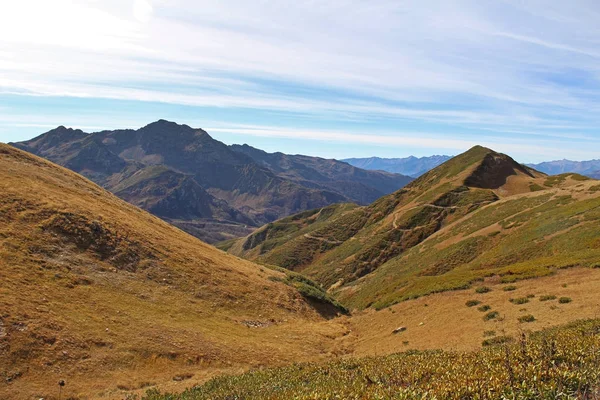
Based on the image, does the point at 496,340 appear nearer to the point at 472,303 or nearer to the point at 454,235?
the point at 472,303

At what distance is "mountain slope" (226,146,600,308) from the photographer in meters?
43.5

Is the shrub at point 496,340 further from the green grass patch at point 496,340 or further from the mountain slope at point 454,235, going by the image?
the mountain slope at point 454,235

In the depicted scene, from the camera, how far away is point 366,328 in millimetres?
37375

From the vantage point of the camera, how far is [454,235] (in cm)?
7188

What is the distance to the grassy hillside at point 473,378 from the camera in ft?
30.1

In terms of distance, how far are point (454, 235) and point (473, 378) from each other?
6652 centimetres

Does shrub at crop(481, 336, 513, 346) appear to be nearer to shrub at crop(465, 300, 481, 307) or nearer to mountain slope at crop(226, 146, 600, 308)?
shrub at crop(465, 300, 481, 307)

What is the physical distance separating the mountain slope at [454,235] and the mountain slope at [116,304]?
52.1 feet

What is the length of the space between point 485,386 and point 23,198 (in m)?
44.5

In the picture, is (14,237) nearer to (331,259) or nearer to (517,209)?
(517,209)

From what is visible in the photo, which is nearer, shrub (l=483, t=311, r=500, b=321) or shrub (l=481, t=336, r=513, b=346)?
shrub (l=481, t=336, r=513, b=346)

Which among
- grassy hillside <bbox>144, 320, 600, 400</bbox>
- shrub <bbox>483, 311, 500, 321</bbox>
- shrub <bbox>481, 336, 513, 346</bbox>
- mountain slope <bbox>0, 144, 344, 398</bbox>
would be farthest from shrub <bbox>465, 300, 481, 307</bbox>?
mountain slope <bbox>0, 144, 344, 398</bbox>

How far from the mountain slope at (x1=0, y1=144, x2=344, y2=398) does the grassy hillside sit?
7377 mm

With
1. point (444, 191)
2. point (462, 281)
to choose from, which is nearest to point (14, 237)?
point (462, 281)
